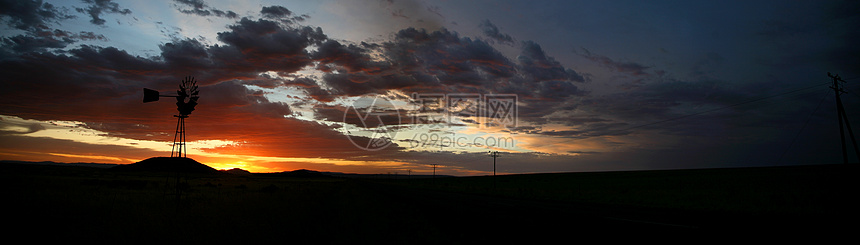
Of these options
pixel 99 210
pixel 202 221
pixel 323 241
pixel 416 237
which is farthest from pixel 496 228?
pixel 99 210

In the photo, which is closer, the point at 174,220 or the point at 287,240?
the point at 287,240

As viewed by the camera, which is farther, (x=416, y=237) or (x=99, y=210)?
(x=99, y=210)

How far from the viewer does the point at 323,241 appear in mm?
9258

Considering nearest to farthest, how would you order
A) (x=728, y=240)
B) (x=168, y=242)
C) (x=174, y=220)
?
(x=728, y=240) < (x=168, y=242) < (x=174, y=220)

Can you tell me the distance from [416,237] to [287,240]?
3190 millimetres

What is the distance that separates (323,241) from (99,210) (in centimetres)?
1193

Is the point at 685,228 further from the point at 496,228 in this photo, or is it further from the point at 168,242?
the point at 168,242

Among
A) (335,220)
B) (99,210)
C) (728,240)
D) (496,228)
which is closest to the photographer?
(728,240)

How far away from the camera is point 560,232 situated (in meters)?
9.58

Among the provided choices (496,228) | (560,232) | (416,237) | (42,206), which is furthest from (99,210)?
(560,232)

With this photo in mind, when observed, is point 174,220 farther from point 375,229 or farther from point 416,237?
point 416,237

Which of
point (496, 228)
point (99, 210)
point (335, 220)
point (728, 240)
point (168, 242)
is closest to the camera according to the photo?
point (728, 240)

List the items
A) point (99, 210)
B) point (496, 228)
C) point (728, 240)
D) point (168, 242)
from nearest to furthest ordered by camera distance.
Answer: point (728, 240)
point (168, 242)
point (496, 228)
point (99, 210)

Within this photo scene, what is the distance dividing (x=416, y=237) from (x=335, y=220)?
5137 millimetres
